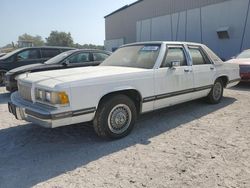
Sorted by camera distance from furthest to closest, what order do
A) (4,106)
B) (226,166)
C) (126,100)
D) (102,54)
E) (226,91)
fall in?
(102,54) → (226,91) → (4,106) → (126,100) → (226,166)

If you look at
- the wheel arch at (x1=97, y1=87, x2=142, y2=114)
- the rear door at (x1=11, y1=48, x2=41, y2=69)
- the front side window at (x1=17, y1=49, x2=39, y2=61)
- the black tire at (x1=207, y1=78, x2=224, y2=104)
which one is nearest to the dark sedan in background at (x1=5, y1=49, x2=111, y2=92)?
the rear door at (x1=11, y1=48, x2=41, y2=69)

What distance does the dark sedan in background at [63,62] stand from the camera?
7281mm

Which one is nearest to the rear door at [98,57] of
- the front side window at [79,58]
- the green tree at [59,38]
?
the front side window at [79,58]

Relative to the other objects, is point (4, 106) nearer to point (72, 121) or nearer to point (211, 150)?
point (72, 121)

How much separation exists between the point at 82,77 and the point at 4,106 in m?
3.84

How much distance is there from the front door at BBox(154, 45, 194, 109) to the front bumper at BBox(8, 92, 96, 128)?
56.5 inches

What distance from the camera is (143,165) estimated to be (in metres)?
3.16

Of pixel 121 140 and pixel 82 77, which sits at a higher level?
pixel 82 77

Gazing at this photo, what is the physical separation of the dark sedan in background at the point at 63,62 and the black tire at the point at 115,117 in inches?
160

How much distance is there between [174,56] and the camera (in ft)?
15.9

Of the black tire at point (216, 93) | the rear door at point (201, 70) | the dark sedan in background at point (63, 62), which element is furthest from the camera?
the dark sedan in background at point (63, 62)

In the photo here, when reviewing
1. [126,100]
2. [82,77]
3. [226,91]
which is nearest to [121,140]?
[126,100]

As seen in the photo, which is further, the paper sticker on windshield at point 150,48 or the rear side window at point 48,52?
the rear side window at point 48,52

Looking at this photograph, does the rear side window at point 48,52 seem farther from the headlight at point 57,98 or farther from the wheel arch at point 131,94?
the headlight at point 57,98
